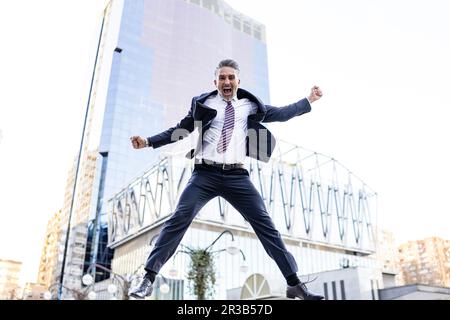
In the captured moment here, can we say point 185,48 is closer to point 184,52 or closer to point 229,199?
point 184,52

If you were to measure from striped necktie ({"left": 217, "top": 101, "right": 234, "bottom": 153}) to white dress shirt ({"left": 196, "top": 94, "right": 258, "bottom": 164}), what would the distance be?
25mm

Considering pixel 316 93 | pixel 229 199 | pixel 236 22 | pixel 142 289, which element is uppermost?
pixel 236 22

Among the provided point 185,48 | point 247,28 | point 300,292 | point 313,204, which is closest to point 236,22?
point 247,28

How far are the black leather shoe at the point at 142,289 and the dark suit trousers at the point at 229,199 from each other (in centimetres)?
Result: 9

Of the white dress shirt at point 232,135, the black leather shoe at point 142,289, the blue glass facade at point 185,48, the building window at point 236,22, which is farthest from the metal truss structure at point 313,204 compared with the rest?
the black leather shoe at point 142,289

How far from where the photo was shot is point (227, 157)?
3.46 metres

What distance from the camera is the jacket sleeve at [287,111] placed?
11.9 ft

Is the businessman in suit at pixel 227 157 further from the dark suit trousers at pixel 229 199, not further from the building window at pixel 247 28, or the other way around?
the building window at pixel 247 28

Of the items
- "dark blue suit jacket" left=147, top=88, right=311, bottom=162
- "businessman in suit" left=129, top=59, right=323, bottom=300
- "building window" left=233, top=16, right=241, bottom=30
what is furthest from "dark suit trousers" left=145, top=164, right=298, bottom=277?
"building window" left=233, top=16, right=241, bottom=30

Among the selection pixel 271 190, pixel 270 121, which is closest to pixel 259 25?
pixel 270 121

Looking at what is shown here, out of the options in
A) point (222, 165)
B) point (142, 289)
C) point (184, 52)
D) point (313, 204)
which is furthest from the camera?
point (313, 204)

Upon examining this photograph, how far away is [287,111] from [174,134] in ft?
3.20
